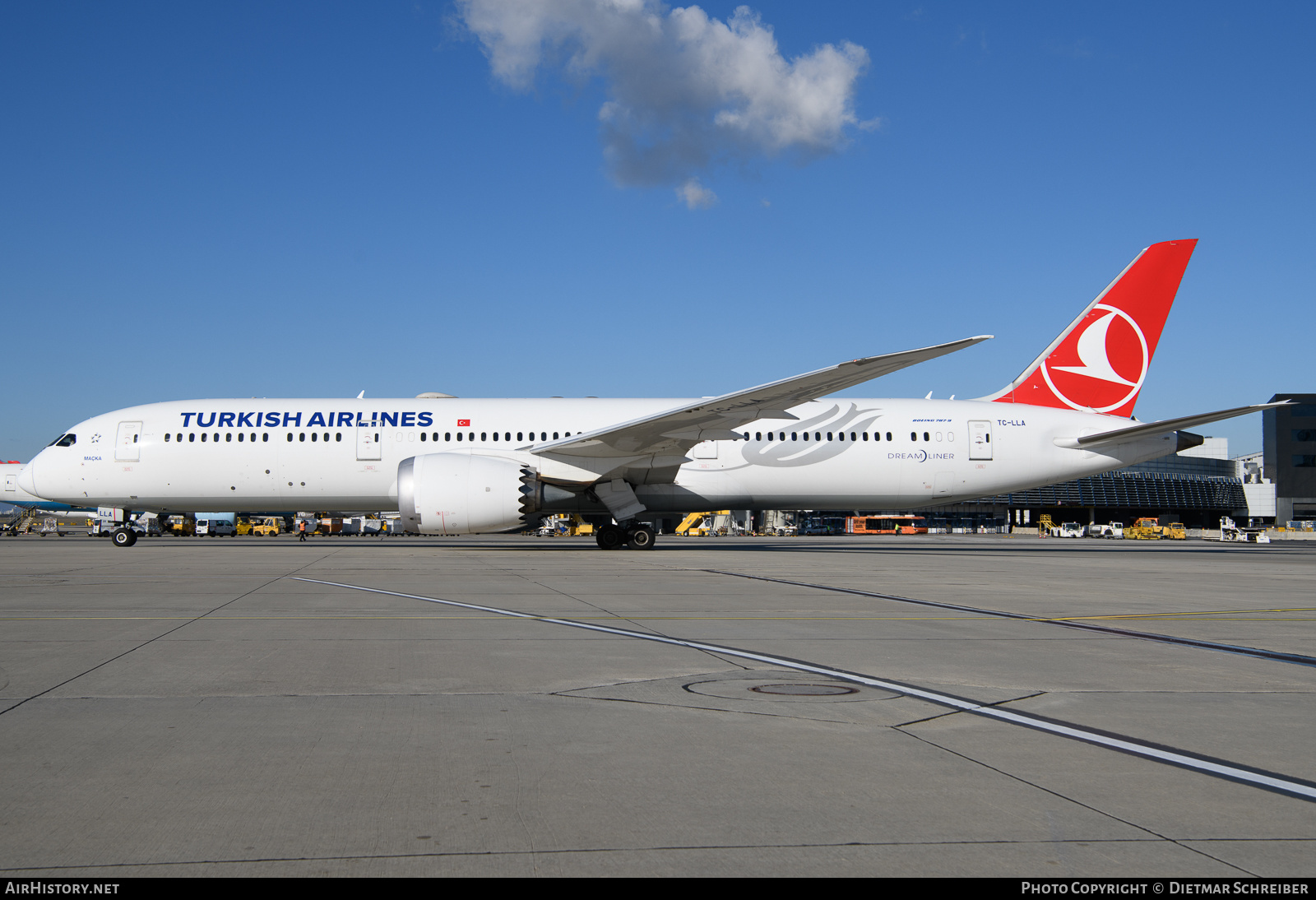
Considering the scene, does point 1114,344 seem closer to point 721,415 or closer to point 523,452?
point 721,415

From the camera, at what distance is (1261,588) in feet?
44.9

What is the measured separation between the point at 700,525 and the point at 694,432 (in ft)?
141

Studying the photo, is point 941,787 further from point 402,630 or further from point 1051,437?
point 1051,437

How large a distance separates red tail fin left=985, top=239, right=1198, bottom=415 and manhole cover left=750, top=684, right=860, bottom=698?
22.7 m

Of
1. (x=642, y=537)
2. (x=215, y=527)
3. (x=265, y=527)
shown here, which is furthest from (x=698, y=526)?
(x=642, y=537)

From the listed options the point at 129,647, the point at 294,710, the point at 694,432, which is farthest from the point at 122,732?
the point at 694,432

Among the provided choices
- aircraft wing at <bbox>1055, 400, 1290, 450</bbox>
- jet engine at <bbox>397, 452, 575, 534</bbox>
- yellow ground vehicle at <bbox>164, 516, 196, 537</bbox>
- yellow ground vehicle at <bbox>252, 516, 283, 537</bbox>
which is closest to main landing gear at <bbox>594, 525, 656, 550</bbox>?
jet engine at <bbox>397, 452, 575, 534</bbox>

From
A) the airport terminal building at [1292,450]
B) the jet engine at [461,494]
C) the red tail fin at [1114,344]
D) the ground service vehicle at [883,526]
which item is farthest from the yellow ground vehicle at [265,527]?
the airport terminal building at [1292,450]

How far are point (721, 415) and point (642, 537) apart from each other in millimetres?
4549

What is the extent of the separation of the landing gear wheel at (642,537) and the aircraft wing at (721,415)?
2.47 m

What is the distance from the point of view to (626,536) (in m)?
23.5

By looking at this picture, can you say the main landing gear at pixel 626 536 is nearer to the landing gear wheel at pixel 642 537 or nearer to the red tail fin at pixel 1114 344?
the landing gear wheel at pixel 642 537

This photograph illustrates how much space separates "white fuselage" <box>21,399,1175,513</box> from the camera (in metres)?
23.2

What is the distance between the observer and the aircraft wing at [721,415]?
59.7 ft
